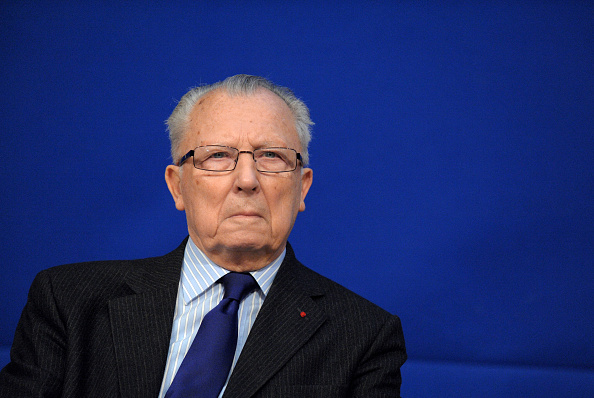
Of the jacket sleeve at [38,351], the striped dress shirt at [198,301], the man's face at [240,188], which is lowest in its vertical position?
the jacket sleeve at [38,351]

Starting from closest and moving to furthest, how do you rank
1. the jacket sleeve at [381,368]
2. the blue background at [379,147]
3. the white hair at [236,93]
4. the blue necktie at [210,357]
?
the blue necktie at [210,357] → the jacket sleeve at [381,368] → the white hair at [236,93] → the blue background at [379,147]

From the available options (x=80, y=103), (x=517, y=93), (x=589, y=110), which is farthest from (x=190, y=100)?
(x=589, y=110)

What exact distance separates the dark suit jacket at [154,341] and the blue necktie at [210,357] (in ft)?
0.14

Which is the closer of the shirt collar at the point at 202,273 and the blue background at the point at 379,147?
the shirt collar at the point at 202,273

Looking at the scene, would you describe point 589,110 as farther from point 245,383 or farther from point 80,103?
point 80,103

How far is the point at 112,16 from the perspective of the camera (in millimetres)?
2719

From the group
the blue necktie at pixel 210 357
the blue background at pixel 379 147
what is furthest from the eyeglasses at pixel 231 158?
the blue background at pixel 379 147

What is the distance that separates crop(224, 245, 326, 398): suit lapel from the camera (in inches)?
59.4

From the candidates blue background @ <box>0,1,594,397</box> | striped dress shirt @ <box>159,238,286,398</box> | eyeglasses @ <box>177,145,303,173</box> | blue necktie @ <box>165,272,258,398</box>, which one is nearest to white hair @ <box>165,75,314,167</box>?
eyeglasses @ <box>177,145,303,173</box>

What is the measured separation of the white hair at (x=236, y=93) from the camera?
179cm

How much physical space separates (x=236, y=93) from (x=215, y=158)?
0.71ft

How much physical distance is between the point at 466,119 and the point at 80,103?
1741 millimetres

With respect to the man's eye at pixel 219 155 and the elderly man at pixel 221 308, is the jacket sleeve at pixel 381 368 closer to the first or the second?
the elderly man at pixel 221 308

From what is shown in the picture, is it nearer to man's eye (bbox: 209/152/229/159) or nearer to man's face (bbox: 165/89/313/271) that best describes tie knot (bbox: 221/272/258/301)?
man's face (bbox: 165/89/313/271)
